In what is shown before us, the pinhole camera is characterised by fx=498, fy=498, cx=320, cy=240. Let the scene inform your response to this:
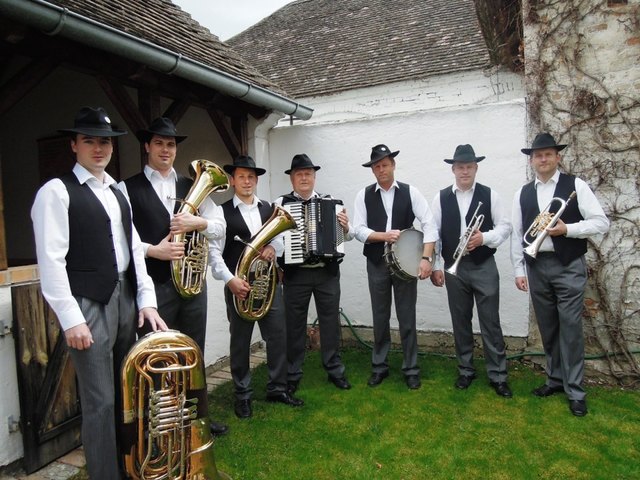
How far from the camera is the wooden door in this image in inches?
124

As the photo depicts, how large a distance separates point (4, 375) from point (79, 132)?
1.66 meters

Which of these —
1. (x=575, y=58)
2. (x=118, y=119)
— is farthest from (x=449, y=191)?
(x=118, y=119)

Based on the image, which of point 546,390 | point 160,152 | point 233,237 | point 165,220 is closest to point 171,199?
point 165,220

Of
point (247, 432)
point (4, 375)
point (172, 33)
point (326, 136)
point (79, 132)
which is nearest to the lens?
point (79, 132)

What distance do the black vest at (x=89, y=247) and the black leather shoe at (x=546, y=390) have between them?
342 centimetres

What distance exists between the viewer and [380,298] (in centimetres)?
443

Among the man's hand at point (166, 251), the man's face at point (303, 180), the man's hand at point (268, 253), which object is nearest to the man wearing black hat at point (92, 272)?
the man's hand at point (166, 251)

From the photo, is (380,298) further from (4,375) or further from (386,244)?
(4,375)

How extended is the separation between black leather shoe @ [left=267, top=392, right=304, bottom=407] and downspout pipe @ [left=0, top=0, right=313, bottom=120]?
2.75 m

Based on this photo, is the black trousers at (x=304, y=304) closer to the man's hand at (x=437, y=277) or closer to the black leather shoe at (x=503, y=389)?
the man's hand at (x=437, y=277)

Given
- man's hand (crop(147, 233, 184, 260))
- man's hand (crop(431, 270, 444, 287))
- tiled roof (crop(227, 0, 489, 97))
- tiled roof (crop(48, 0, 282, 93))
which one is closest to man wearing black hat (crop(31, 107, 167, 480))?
man's hand (crop(147, 233, 184, 260))

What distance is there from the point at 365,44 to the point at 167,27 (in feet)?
21.9

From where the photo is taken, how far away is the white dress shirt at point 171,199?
3.29 meters

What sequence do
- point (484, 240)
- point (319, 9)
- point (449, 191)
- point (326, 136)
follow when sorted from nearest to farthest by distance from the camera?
point (484, 240), point (449, 191), point (326, 136), point (319, 9)
